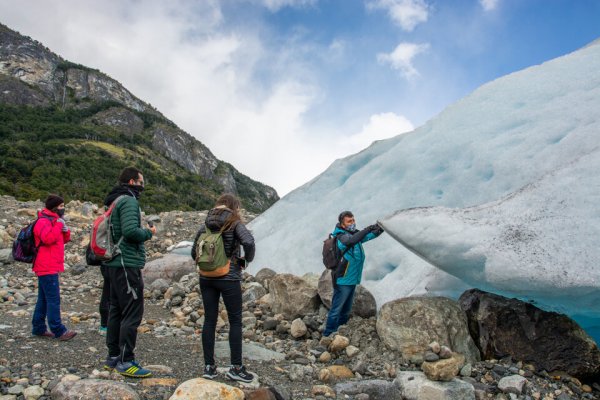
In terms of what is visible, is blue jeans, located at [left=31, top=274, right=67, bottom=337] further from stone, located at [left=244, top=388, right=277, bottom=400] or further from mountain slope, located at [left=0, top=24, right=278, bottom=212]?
mountain slope, located at [left=0, top=24, right=278, bottom=212]

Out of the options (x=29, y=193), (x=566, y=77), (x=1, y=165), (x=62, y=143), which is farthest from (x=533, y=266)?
(x=62, y=143)

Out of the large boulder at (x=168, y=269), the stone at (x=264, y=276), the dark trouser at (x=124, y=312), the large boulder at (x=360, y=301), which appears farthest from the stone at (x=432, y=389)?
the large boulder at (x=168, y=269)

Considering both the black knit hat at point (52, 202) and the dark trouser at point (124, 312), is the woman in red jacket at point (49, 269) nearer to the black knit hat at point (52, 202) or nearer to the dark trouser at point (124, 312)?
the black knit hat at point (52, 202)

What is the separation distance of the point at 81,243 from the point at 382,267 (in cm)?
878

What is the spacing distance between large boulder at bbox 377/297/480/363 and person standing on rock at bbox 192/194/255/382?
1738mm

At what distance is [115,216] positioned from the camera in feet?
12.2

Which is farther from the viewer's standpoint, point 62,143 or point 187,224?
point 62,143

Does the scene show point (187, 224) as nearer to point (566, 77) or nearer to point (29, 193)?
point (566, 77)

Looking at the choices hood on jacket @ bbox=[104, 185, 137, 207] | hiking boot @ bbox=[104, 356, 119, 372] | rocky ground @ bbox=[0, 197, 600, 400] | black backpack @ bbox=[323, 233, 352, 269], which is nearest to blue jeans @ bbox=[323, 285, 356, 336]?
rocky ground @ bbox=[0, 197, 600, 400]

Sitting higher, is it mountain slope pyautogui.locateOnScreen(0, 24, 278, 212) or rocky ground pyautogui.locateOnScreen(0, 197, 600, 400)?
mountain slope pyautogui.locateOnScreen(0, 24, 278, 212)

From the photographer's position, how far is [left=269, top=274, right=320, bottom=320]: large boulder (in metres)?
5.92

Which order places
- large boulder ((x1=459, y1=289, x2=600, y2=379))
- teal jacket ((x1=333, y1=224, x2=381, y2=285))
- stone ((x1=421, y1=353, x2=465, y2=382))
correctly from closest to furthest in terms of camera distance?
stone ((x1=421, y1=353, x2=465, y2=382)) < large boulder ((x1=459, y1=289, x2=600, y2=379)) < teal jacket ((x1=333, y1=224, x2=381, y2=285))

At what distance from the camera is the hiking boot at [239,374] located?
12.0ft

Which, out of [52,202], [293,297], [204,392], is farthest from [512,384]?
[52,202]
